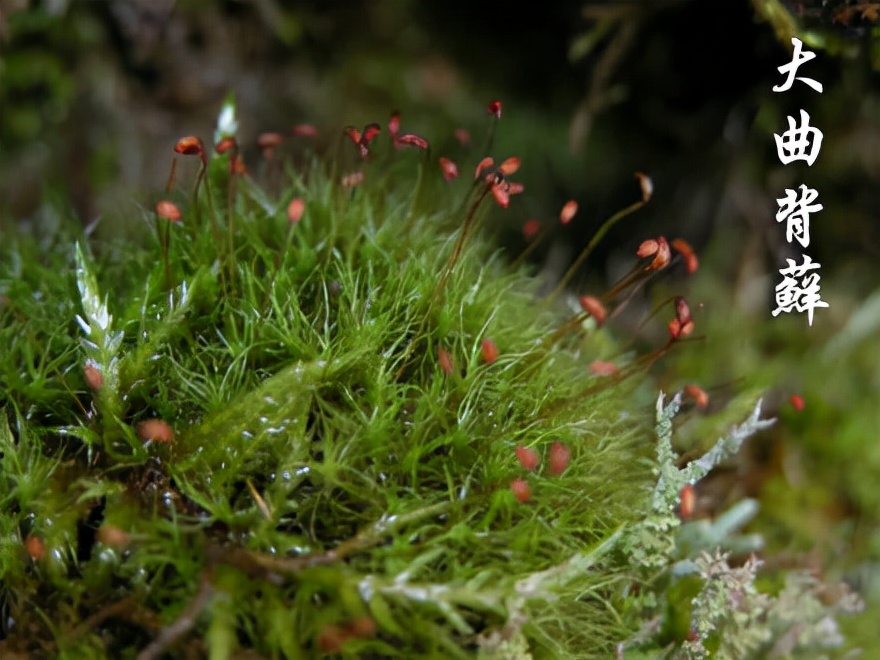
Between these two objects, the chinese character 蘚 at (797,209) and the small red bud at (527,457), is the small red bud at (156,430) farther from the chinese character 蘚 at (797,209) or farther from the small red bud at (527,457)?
the chinese character 蘚 at (797,209)

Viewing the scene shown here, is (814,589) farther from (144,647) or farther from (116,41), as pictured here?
(116,41)

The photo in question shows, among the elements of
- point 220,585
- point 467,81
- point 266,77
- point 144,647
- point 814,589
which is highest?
point 467,81

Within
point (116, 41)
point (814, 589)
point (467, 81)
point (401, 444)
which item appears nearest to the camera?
point (401, 444)

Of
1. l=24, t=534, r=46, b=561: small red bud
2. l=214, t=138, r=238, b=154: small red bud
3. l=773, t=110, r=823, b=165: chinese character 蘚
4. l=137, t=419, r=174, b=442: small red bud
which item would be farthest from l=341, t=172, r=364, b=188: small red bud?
l=773, t=110, r=823, b=165: chinese character 蘚

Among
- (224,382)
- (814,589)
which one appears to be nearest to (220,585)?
(224,382)

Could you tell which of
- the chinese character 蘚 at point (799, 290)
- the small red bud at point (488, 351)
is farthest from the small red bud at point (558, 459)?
the chinese character 蘚 at point (799, 290)
